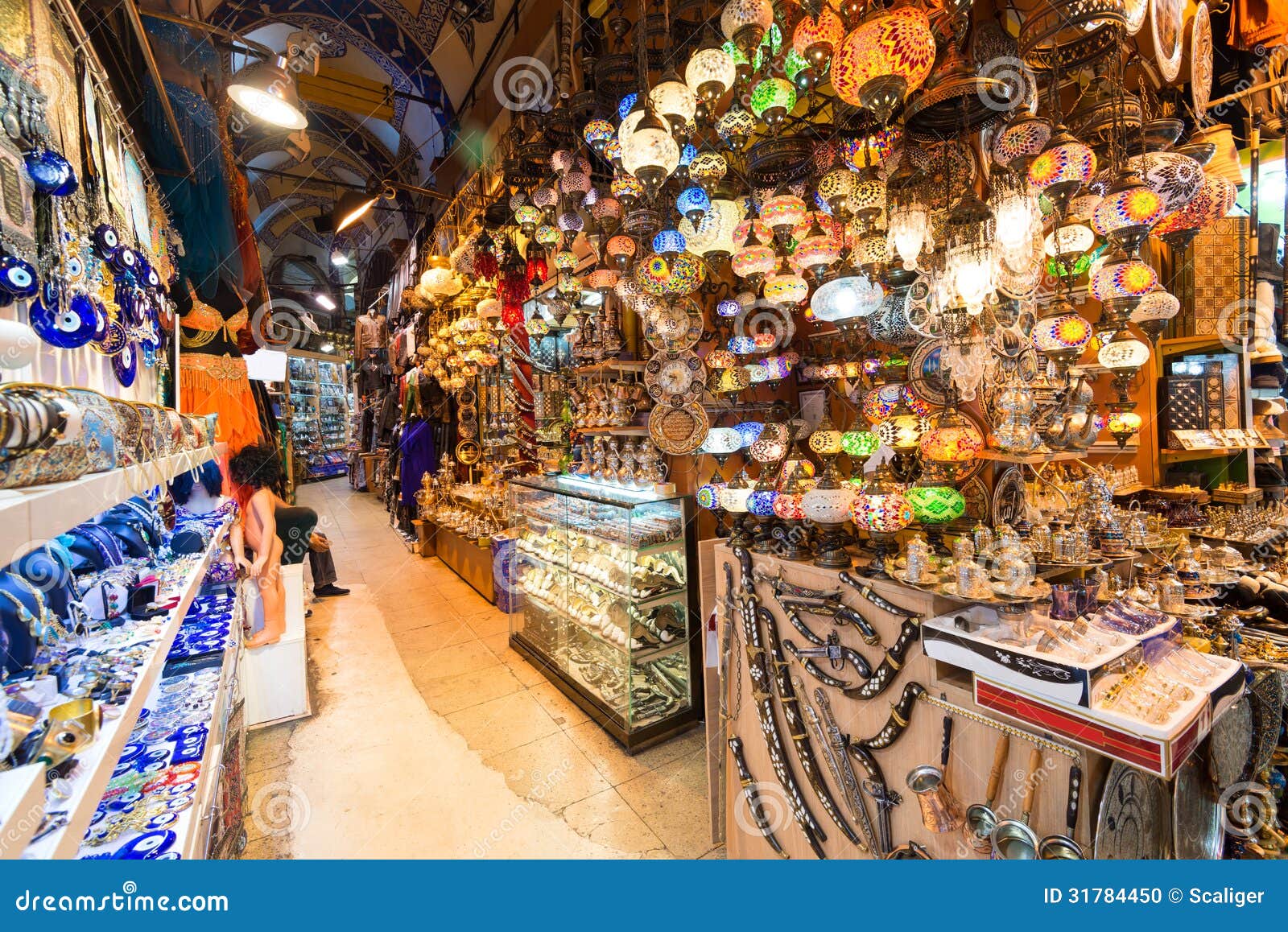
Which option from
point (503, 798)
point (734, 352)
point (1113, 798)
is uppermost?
point (734, 352)

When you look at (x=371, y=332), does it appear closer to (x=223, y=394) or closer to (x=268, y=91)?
(x=223, y=394)

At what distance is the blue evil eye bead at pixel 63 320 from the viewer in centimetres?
124

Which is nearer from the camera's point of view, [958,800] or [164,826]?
[164,826]

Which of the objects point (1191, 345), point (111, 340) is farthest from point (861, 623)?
point (1191, 345)

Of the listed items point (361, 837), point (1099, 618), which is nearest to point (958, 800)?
point (1099, 618)

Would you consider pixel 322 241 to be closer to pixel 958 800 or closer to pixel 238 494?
pixel 238 494

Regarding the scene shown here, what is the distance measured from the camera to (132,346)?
2352 mm

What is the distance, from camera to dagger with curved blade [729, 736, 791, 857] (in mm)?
2047

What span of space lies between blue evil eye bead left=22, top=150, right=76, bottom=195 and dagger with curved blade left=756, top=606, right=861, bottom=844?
7.46 ft

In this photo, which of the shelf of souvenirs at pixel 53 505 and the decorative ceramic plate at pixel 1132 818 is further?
the decorative ceramic plate at pixel 1132 818

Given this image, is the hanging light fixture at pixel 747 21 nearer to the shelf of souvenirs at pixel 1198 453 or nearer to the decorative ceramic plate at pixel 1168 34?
the decorative ceramic plate at pixel 1168 34

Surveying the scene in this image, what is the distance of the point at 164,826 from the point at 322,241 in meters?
15.5

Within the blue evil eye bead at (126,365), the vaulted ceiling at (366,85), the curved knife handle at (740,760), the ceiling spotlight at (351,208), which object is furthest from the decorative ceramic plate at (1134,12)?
the ceiling spotlight at (351,208)

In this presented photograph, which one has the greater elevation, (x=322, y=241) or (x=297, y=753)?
(x=322, y=241)
